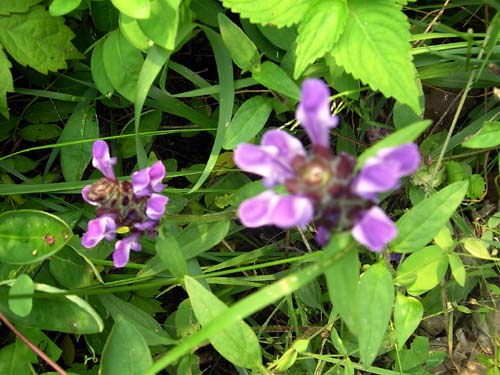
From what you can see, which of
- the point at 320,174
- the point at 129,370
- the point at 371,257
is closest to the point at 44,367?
the point at 129,370

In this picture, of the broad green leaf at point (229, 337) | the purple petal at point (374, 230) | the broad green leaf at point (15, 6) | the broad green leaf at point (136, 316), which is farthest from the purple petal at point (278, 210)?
the broad green leaf at point (15, 6)

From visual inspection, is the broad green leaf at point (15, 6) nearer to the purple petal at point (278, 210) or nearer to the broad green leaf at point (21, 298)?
the broad green leaf at point (21, 298)

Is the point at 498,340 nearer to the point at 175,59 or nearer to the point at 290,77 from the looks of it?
the point at 290,77

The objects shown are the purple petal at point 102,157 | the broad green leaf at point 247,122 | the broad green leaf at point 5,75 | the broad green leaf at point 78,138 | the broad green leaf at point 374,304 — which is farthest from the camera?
the broad green leaf at point 78,138

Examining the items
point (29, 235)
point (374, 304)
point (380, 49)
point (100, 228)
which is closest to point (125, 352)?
point (100, 228)

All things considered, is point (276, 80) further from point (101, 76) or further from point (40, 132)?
point (40, 132)

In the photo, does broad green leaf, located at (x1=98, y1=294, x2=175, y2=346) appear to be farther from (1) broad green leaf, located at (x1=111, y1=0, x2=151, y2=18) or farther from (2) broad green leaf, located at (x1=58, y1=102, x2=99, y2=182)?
(1) broad green leaf, located at (x1=111, y1=0, x2=151, y2=18)
